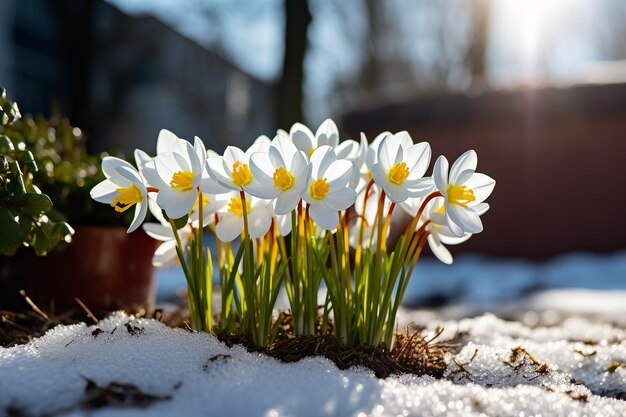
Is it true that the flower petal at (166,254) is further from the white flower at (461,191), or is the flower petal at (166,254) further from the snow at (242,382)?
the white flower at (461,191)

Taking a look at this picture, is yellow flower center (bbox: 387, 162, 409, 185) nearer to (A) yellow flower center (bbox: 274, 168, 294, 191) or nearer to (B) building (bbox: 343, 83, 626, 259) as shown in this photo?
(A) yellow flower center (bbox: 274, 168, 294, 191)

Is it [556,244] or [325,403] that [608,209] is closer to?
[556,244]

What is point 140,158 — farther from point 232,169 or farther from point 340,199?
point 340,199

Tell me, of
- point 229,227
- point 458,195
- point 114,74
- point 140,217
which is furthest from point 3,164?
point 114,74

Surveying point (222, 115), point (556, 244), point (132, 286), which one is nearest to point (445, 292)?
point (556, 244)

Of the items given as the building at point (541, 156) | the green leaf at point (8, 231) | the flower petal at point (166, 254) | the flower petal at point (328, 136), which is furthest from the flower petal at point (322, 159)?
the building at point (541, 156)
